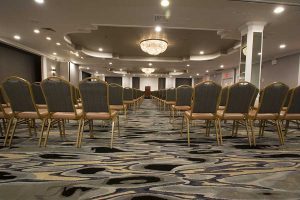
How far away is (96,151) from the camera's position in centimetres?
242

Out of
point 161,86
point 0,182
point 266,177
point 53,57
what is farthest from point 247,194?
point 161,86

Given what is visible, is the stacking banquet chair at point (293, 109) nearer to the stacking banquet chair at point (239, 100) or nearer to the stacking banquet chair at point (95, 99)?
the stacking banquet chair at point (239, 100)

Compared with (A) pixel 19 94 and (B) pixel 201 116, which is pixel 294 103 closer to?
(B) pixel 201 116

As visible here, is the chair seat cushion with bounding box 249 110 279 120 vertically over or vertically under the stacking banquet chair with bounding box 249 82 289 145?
under

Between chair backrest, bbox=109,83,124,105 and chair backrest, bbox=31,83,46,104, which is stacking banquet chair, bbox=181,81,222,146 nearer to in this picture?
chair backrest, bbox=109,83,124,105

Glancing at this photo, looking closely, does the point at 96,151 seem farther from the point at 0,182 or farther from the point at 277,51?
the point at 277,51

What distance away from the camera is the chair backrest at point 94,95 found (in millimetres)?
2449

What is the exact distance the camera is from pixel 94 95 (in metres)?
2.51

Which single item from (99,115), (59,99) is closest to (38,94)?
(59,99)

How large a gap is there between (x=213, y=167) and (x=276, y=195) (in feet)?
2.01

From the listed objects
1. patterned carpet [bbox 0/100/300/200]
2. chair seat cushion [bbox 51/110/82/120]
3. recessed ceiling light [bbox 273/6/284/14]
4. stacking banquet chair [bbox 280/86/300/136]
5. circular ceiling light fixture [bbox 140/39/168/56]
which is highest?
recessed ceiling light [bbox 273/6/284/14]

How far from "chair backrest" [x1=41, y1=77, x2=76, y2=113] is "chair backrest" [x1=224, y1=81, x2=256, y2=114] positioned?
→ 2.07 metres

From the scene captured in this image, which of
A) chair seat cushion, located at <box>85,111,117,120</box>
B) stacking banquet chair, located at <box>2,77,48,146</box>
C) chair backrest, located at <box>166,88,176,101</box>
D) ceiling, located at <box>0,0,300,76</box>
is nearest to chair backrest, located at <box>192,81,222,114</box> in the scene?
chair seat cushion, located at <box>85,111,117,120</box>

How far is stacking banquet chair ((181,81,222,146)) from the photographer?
2.65m
